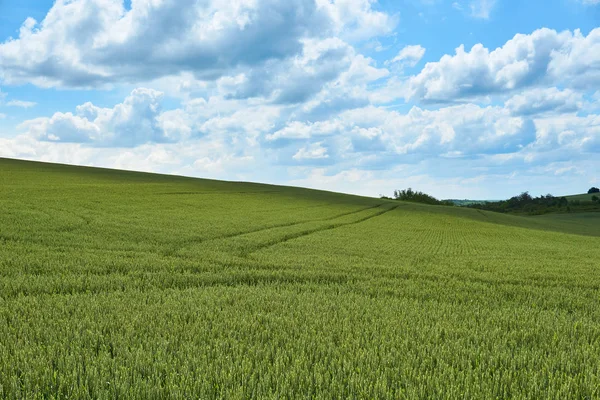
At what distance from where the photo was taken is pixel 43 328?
24.1 feet

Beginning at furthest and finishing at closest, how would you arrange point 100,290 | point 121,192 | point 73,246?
point 121,192
point 73,246
point 100,290

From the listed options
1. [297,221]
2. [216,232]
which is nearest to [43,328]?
[216,232]

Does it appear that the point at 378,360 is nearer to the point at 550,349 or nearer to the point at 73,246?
the point at 550,349

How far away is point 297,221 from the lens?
38594 millimetres

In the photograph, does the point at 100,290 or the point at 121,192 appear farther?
the point at 121,192

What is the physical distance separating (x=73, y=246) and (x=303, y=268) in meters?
9.93

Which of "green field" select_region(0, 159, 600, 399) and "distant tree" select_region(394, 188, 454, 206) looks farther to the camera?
"distant tree" select_region(394, 188, 454, 206)

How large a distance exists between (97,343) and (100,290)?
4.88 metres

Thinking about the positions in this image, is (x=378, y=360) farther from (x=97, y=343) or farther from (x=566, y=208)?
(x=566, y=208)

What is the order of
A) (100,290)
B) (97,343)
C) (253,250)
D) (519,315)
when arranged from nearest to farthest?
(97,343) → (519,315) → (100,290) → (253,250)

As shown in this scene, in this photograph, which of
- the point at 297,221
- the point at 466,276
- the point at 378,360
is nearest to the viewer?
the point at 378,360

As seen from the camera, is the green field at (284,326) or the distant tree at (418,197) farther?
the distant tree at (418,197)

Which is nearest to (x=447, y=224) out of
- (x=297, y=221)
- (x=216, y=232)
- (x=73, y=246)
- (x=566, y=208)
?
(x=297, y=221)

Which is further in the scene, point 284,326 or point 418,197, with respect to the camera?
point 418,197
